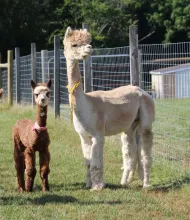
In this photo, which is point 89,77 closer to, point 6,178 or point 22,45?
point 6,178

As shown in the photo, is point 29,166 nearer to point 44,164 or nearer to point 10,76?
point 44,164

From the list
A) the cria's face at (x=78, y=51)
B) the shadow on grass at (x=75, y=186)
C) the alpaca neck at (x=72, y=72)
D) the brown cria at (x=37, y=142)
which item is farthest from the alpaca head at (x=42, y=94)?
the shadow on grass at (x=75, y=186)

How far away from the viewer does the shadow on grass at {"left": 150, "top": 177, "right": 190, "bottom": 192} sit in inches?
299

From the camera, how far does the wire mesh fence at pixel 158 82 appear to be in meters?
9.98

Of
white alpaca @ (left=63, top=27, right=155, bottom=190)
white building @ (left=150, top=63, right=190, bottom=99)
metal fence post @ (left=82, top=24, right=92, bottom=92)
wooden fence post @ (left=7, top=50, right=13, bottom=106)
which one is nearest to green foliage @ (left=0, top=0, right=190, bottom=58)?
wooden fence post @ (left=7, top=50, right=13, bottom=106)

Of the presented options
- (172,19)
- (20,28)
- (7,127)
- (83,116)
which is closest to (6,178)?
(83,116)

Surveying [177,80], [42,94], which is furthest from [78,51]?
[177,80]

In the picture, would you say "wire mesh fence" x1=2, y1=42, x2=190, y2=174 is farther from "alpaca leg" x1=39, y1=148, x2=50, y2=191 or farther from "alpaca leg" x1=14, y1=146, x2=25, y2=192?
"alpaca leg" x1=14, y1=146, x2=25, y2=192

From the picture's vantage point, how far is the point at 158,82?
14.2 metres

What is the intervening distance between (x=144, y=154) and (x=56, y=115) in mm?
6583

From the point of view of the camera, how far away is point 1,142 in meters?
11.7

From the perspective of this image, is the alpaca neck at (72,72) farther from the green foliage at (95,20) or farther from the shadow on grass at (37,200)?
the green foliage at (95,20)

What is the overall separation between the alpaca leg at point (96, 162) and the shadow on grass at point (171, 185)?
0.73m

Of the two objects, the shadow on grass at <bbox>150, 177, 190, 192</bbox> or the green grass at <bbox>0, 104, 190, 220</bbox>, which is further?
the shadow on grass at <bbox>150, 177, 190, 192</bbox>
